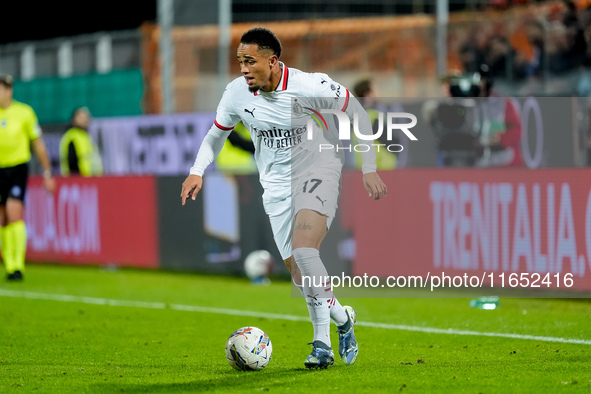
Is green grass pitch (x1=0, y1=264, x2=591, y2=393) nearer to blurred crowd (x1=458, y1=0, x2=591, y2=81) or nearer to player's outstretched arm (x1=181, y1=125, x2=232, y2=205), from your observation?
player's outstretched arm (x1=181, y1=125, x2=232, y2=205)

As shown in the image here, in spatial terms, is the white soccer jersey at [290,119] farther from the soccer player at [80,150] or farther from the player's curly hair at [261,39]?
the soccer player at [80,150]

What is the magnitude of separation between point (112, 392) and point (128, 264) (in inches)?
332

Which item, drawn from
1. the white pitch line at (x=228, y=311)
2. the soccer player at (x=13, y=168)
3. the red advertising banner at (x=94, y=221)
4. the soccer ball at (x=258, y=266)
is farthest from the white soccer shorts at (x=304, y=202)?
the red advertising banner at (x=94, y=221)

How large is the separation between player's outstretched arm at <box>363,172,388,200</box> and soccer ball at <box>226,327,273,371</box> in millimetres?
1119

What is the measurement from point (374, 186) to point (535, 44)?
7587 mm

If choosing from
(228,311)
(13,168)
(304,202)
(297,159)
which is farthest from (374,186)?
(13,168)

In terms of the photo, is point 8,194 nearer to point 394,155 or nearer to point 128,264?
point 128,264

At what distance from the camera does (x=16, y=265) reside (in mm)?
13047

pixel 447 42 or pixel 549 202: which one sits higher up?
pixel 447 42

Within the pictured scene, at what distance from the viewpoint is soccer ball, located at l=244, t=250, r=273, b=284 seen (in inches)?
492

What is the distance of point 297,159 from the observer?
6805 mm

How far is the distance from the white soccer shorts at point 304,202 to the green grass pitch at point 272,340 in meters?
0.85

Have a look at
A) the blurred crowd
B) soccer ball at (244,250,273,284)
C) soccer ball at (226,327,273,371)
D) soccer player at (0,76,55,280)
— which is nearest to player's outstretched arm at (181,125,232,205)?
soccer ball at (226,327,273,371)

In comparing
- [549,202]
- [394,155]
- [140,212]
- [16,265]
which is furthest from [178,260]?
[549,202]
